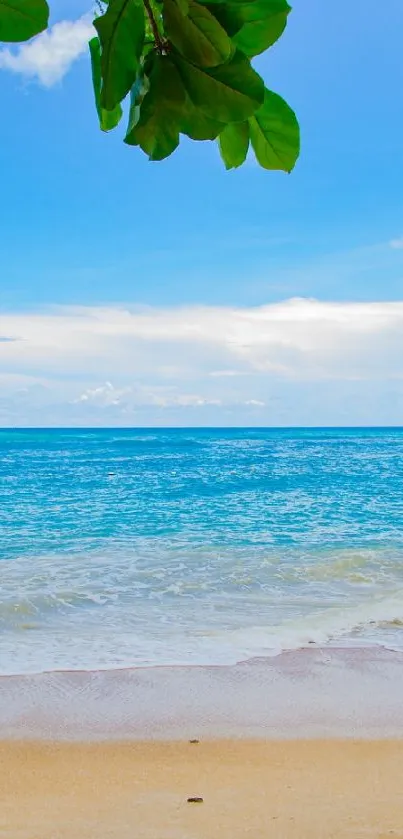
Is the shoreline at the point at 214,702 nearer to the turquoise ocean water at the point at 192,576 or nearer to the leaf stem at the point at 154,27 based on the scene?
the turquoise ocean water at the point at 192,576

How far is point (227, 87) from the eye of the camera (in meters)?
0.48

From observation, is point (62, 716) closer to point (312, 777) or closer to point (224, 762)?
point (224, 762)

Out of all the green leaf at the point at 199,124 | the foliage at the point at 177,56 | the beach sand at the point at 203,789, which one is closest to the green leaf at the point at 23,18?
the foliage at the point at 177,56

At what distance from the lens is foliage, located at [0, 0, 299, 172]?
1.54ft

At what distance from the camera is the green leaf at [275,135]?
1.80 feet

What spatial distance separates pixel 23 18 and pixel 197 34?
0.12 meters

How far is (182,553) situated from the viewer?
432 inches

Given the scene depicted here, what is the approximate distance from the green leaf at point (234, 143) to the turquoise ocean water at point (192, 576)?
5543mm

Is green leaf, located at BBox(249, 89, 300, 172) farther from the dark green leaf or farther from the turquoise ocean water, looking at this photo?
the turquoise ocean water

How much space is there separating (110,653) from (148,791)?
2359mm

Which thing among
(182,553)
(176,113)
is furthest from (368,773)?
(182,553)

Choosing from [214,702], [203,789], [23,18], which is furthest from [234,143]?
[214,702]

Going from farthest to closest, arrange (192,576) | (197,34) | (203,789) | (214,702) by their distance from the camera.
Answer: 1. (192,576)
2. (214,702)
3. (203,789)
4. (197,34)

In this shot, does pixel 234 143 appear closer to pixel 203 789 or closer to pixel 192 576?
pixel 203 789
